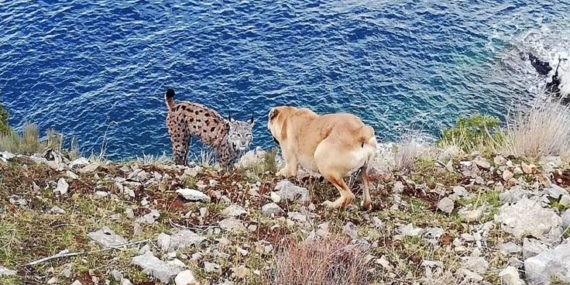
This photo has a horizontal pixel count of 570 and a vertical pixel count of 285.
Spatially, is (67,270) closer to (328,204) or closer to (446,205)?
(328,204)

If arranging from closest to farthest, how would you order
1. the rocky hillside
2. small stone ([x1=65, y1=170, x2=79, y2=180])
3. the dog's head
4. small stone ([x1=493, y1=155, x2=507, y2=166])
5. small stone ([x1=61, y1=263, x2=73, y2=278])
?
1. small stone ([x1=61, y1=263, x2=73, y2=278])
2. the rocky hillside
3. small stone ([x1=65, y1=170, x2=79, y2=180])
4. small stone ([x1=493, y1=155, x2=507, y2=166])
5. the dog's head

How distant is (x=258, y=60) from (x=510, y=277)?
20055 millimetres

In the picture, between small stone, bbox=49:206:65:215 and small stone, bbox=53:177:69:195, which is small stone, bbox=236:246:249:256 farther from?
small stone, bbox=53:177:69:195

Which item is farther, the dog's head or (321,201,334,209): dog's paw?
the dog's head

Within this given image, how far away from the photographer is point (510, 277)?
6848 millimetres

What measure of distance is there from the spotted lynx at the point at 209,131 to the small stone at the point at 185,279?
21.4ft

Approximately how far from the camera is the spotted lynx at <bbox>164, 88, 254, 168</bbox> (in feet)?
44.0

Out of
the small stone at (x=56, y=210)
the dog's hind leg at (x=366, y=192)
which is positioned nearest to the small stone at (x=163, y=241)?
the small stone at (x=56, y=210)

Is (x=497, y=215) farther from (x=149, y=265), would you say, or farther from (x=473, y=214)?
(x=149, y=265)

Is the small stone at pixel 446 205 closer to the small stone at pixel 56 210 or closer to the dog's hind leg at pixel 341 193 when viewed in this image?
the dog's hind leg at pixel 341 193

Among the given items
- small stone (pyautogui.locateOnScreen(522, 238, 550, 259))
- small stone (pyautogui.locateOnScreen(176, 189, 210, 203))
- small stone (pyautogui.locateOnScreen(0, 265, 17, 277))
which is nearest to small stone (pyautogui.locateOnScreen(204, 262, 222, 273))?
small stone (pyautogui.locateOnScreen(176, 189, 210, 203))

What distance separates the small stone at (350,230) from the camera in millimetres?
7973

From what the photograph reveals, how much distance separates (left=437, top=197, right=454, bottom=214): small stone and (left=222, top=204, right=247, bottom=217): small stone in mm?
2330

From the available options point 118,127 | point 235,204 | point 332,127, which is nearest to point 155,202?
point 235,204
